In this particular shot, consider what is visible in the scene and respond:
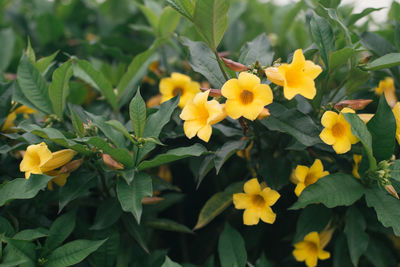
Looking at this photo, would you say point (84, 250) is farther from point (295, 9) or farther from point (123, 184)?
point (295, 9)

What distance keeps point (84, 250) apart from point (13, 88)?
0.85 meters

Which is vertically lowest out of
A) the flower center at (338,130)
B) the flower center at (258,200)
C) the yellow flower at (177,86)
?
the flower center at (258,200)

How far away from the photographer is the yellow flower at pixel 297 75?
4.24 feet

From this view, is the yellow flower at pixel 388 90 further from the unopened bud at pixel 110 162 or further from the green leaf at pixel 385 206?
the unopened bud at pixel 110 162

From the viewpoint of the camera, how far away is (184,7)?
140 centimetres

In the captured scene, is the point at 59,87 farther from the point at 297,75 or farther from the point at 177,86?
the point at 297,75

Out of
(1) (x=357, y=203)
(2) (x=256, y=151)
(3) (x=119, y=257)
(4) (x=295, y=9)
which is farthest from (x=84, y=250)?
(4) (x=295, y=9)

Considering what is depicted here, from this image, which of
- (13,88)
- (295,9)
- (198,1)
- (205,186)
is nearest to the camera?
(198,1)

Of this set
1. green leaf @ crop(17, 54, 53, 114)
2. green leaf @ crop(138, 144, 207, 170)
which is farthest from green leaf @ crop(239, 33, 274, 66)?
green leaf @ crop(17, 54, 53, 114)

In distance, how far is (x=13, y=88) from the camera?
170 centimetres

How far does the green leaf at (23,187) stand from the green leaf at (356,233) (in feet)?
3.81

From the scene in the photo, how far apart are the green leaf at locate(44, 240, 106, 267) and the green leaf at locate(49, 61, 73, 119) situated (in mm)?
589

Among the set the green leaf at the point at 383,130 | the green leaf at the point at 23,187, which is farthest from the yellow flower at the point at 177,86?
the green leaf at the point at 383,130

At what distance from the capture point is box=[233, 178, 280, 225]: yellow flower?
144 cm
